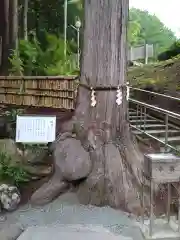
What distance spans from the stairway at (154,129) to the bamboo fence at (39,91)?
1.54m

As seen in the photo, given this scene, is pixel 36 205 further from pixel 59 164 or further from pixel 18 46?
pixel 18 46

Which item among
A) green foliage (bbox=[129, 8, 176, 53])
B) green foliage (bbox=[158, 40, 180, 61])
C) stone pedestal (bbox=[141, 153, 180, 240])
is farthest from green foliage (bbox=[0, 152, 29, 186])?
green foliage (bbox=[129, 8, 176, 53])

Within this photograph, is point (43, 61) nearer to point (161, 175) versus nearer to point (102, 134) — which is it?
point (102, 134)

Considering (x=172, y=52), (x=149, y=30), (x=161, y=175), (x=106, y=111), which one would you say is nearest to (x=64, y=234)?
Result: (x=161, y=175)

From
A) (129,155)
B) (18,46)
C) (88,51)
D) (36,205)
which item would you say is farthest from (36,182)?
(18,46)

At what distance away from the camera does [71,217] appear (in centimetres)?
461

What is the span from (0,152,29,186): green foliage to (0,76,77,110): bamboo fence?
244 cm

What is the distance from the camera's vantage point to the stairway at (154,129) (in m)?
7.14

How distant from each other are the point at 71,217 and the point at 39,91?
15.7 feet

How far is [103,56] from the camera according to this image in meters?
5.10

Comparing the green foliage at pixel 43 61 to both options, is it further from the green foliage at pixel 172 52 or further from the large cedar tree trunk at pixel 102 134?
the green foliage at pixel 172 52

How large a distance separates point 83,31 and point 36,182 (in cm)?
231

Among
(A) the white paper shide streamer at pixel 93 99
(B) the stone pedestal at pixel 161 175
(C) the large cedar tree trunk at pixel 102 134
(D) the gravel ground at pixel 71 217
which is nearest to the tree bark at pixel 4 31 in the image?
(C) the large cedar tree trunk at pixel 102 134

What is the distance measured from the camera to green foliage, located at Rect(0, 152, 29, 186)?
5.16 meters
